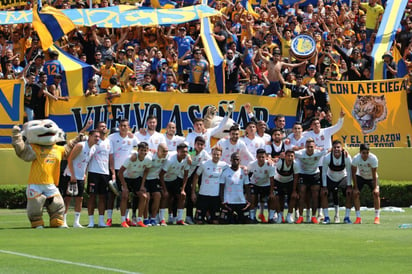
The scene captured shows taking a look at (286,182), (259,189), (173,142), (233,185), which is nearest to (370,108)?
(286,182)

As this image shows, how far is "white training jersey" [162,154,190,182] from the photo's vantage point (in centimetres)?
2278

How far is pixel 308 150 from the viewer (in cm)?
2339

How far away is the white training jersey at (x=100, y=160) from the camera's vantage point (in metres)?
22.3

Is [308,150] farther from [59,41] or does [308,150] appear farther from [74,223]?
[59,41]

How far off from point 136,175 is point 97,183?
81cm

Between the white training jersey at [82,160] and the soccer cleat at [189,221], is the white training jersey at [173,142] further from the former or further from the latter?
the white training jersey at [82,160]

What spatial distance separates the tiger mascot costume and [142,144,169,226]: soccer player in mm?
1957

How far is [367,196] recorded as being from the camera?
28.2m

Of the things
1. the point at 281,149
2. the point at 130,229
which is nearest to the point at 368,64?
the point at 281,149

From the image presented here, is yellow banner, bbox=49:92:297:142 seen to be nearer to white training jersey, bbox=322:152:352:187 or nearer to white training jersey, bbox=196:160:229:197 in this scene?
white training jersey, bbox=322:152:352:187

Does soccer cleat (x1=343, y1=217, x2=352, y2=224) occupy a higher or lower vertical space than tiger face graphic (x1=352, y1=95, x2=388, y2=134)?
lower

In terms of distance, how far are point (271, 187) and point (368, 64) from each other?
797 centimetres

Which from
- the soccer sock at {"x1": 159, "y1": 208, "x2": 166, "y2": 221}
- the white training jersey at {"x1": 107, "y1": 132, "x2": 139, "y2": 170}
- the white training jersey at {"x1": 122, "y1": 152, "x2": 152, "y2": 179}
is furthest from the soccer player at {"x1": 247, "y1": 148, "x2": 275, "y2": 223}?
the white training jersey at {"x1": 107, "y1": 132, "x2": 139, "y2": 170}

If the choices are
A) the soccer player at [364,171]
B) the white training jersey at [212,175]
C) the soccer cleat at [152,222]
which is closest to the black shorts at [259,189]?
the white training jersey at [212,175]
